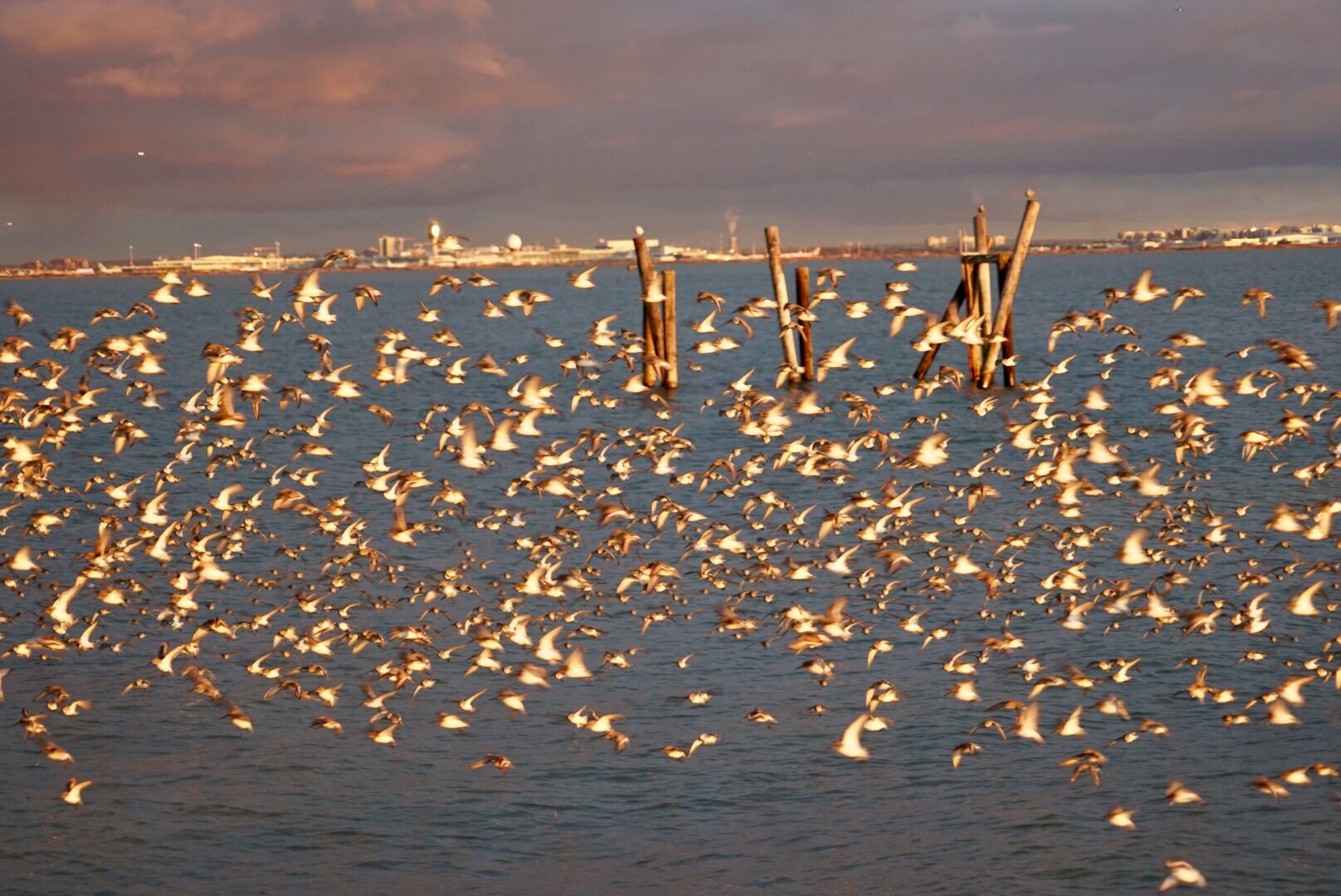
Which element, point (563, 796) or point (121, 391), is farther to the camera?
point (121, 391)

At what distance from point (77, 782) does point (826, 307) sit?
154m

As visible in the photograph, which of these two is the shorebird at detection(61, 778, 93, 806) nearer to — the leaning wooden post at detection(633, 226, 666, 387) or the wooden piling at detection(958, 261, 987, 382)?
the leaning wooden post at detection(633, 226, 666, 387)

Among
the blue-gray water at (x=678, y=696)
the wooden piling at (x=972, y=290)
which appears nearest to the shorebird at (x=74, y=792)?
the blue-gray water at (x=678, y=696)

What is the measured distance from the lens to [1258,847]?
18719 mm

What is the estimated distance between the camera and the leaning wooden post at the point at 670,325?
5481 centimetres

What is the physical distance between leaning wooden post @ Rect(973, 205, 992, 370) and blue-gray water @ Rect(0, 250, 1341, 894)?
483 inches

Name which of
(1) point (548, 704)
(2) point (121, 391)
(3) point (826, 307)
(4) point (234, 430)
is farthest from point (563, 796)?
(3) point (826, 307)

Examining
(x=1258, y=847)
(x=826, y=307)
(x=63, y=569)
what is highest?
(x=826, y=307)

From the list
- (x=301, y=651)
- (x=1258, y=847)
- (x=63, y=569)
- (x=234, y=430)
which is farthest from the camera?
(x=234, y=430)

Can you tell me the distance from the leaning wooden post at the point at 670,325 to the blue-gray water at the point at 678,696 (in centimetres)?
1140

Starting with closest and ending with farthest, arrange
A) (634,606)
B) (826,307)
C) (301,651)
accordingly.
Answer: (301,651)
(634,606)
(826,307)

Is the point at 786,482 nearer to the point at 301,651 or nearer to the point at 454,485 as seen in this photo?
the point at 454,485

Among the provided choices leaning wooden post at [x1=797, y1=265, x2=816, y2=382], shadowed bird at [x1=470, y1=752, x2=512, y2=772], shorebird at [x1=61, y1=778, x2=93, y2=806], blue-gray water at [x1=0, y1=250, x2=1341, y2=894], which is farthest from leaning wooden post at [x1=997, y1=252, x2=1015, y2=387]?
shorebird at [x1=61, y1=778, x2=93, y2=806]

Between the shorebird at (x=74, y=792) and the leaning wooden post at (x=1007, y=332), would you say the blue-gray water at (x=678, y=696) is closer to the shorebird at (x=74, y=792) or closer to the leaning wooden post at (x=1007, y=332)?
the shorebird at (x=74, y=792)
